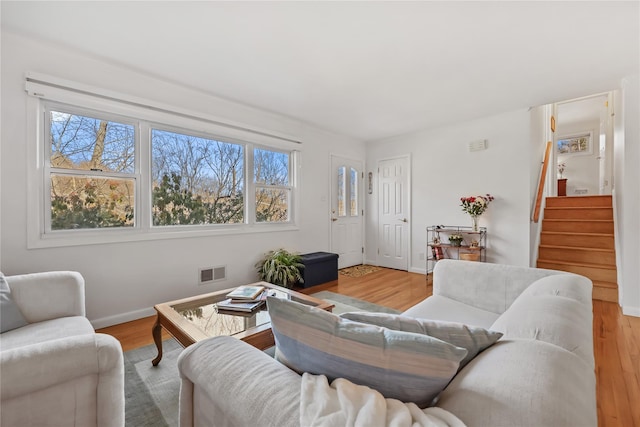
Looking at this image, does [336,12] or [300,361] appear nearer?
[300,361]

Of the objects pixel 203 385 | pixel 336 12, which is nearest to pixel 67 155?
pixel 336 12

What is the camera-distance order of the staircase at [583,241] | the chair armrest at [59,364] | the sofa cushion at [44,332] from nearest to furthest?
1. the chair armrest at [59,364]
2. the sofa cushion at [44,332]
3. the staircase at [583,241]

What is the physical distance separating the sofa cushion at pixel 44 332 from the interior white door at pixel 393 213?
4.25 meters

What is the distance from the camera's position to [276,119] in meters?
3.86

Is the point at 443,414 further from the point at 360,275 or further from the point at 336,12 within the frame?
the point at 360,275

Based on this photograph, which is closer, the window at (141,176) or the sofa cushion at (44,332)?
the sofa cushion at (44,332)

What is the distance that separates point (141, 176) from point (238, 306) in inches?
70.7

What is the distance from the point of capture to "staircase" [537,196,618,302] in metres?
3.41

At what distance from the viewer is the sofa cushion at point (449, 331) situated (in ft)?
2.55

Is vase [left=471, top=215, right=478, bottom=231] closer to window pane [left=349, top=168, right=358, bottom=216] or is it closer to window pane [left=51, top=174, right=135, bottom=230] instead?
window pane [left=349, top=168, right=358, bottom=216]

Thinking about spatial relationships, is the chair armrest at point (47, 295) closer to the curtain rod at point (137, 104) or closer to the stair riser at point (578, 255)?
the curtain rod at point (137, 104)

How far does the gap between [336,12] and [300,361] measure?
208 cm

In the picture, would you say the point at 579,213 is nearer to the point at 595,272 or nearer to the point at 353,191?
the point at 595,272

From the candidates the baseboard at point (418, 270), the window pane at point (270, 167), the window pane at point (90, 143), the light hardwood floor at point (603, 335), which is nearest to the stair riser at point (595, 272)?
the light hardwood floor at point (603, 335)
